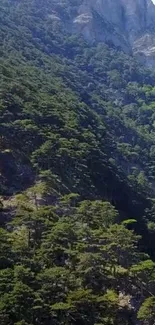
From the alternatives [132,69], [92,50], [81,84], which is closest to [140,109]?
[81,84]

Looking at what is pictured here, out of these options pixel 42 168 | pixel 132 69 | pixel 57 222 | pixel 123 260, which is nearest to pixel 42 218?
pixel 57 222

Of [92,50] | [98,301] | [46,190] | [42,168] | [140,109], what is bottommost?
[98,301]

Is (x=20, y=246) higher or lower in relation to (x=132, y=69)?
lower

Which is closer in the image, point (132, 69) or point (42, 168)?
point (42, 168)

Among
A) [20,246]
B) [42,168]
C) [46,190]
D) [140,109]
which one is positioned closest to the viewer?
[20,246]

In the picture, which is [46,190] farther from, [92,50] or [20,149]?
[92,50]

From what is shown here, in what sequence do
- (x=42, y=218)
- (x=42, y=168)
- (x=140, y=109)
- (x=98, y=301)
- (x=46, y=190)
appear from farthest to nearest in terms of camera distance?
(x=140, y=109), (x=42, y=168), (x=46, y=190), (x=42, y=218), (x=98, y=301)

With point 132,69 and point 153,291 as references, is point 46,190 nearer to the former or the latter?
point 153,291
